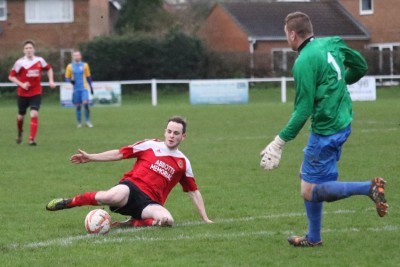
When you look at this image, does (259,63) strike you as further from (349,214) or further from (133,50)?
(349,214)

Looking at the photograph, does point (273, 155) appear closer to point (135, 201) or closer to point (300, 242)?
point (300, 242)

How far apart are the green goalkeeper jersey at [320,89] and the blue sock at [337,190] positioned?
1.35 feet

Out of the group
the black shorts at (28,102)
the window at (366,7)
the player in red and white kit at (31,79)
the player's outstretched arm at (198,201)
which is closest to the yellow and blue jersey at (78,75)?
the black shorts at (28,102)

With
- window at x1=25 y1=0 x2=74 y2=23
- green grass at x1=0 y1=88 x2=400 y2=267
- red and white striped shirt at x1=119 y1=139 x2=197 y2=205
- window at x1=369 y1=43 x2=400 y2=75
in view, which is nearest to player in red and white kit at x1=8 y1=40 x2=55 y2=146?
green grass at x1=0 y1=88 x2=400 y2=267

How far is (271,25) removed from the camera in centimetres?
5734

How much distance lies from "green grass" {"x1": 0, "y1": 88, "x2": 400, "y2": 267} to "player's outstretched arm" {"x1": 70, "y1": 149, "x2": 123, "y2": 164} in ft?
2.24

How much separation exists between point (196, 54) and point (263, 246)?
38618 millimetres

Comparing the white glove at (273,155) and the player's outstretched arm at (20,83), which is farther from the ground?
the player's outstretched arm at (20,83)

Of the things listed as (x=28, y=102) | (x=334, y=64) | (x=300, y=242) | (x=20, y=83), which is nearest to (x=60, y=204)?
(x=300, y=242)

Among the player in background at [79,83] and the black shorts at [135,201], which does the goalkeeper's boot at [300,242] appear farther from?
the player in background at [79,83]

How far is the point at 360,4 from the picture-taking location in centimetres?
5881

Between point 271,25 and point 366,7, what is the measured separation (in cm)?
580

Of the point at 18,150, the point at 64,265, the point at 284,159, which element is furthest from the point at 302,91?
Result: the point at 18,150

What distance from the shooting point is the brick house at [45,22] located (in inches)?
2130
